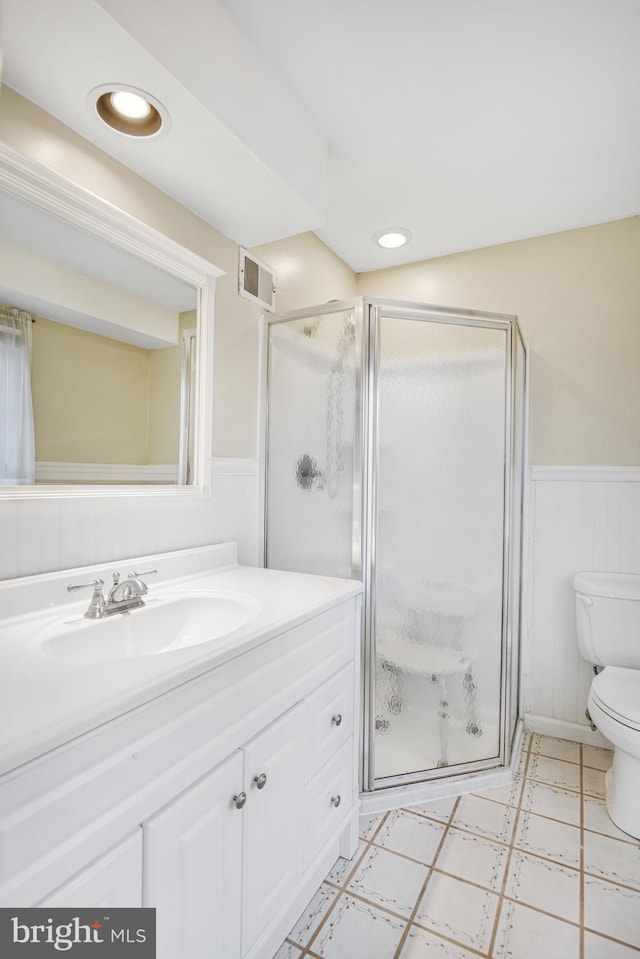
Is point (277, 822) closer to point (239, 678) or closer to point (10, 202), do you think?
point (239, 678)

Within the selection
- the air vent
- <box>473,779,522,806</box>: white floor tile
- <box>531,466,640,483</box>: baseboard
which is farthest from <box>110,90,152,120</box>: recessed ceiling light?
<box>473,779,522,806</box>: white floor tile

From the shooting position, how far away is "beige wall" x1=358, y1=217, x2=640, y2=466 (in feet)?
→ 7.20

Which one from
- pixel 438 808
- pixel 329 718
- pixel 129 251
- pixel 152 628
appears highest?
pixel 129 251

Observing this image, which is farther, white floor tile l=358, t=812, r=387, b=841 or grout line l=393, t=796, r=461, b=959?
white floor tile l=358, t=812, r=387, b=841

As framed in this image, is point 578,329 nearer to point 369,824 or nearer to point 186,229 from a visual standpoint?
point 186,229

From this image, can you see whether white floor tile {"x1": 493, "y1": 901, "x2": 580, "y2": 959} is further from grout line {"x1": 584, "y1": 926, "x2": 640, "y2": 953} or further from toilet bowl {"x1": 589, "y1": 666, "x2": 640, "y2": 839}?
toilet bowl {"x1": 589, "y1": 666, "x2": 640, "y2": 839}

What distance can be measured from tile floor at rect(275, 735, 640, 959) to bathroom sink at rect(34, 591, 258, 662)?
0.82 meters

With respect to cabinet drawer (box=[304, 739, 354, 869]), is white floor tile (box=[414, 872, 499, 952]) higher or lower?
→ lower

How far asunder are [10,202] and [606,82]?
5.65ft

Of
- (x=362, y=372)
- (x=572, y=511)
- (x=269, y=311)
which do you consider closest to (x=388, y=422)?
(x=362, y=372)

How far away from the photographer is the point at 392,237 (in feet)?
7.84

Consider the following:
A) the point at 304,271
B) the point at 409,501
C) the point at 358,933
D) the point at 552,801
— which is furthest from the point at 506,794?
the point at 304,271

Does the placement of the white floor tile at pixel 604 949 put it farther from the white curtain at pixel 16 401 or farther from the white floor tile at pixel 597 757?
the white curtain at pixel 16 401

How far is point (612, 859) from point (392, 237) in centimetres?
259
